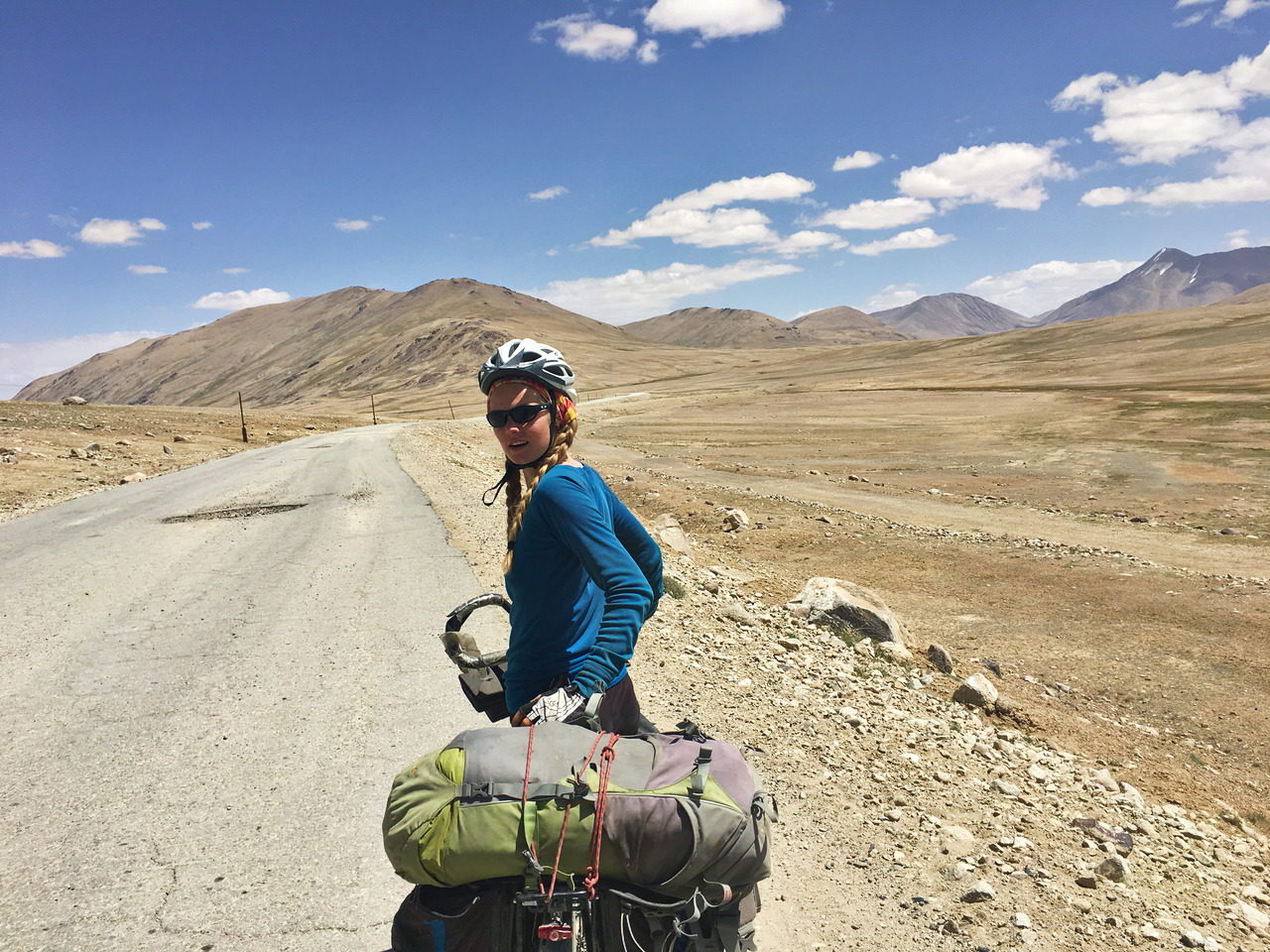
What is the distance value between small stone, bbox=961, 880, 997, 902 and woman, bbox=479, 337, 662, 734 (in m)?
2.46

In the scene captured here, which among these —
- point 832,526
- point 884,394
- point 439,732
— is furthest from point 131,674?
point 884,394

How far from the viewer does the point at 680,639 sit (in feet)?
25.2

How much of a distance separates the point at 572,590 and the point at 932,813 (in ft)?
11.8

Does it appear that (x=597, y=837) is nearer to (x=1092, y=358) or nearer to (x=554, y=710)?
(x=554, y=710)

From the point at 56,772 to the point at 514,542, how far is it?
4504 mm

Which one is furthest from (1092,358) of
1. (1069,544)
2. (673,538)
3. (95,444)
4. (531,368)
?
(531,368)

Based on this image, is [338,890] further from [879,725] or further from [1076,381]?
[1076,381]

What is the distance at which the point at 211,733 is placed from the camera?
5445mm

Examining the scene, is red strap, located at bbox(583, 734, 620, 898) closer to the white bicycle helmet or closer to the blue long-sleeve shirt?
the blue long-sleeve shirt

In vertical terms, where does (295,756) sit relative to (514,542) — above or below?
below

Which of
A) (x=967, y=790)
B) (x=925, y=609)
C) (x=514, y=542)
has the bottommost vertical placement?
(x=925, y=609)

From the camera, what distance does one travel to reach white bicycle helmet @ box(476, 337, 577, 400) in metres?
2.74

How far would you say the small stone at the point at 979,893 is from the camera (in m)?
3.93

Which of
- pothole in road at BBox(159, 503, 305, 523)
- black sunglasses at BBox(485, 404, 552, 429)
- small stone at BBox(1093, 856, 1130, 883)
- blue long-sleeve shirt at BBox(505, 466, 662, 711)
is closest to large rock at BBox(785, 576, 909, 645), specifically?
small stone at BBox(1093, 856, 1130, 883)
